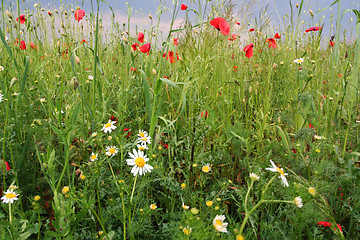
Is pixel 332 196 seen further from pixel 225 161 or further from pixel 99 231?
pixel 99 231

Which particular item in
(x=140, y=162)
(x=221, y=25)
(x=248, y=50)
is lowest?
(x=140, y=162)

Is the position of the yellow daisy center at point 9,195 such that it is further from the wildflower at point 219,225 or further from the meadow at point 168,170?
the wildflower at point 219,225

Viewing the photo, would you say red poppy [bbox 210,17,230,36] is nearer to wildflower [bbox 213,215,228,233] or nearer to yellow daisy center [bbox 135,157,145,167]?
yellow daisy center [bbox 135,157,145,167]

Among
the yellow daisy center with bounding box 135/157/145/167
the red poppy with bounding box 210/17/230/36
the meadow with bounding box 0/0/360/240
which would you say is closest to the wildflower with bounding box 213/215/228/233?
the meadow with bounding box 0/0/360/240

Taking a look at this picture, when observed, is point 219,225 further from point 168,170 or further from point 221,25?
point 221,25

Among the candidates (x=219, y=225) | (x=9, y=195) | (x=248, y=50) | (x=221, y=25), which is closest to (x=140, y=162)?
(x=219, y=225)

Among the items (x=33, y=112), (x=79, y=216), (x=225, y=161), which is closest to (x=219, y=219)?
(x=79, y=216)

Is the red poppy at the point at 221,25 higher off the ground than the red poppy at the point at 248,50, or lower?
higher

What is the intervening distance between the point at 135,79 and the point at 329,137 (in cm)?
140

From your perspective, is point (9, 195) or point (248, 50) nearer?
point (9, 195)

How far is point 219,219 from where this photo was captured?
2.53ft

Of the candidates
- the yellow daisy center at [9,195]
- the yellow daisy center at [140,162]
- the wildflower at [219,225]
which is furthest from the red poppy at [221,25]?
the yellow daisy center at [9,195]

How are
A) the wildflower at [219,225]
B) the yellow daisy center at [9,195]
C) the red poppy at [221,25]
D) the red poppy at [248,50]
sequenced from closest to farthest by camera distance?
the wildflower at [219,225], the yellow daisy center at [9,195], the red poppy at [221,25], the red poppy at [248,50]

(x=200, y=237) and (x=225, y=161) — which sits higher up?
(x=200, y=237)
